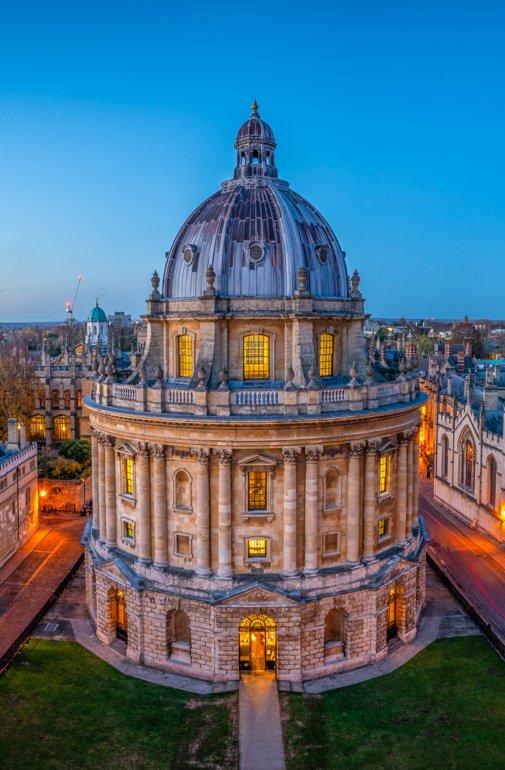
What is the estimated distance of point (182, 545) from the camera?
1406 inches

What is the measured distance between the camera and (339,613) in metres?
36.4

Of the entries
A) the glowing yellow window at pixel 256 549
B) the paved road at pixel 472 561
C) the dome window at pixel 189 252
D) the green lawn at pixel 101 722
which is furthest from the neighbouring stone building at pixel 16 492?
the paved road at pixel 472 561

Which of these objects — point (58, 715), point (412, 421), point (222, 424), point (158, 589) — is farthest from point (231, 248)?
point (58, 715)

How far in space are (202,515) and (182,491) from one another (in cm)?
Result: 208

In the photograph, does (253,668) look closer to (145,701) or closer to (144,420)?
(145,701)

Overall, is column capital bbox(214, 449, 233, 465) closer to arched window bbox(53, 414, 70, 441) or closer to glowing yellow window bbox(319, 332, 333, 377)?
glowing yellow window bbox(319, 332, 333, 377)

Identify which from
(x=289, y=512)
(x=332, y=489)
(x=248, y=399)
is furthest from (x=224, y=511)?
(x=332, y=489)

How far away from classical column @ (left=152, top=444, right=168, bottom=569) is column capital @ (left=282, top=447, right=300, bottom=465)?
7.05m

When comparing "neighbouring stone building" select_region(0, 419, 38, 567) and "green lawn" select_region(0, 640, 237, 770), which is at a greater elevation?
"neighbouring stone building" select_region(0, 419, 38, 567)

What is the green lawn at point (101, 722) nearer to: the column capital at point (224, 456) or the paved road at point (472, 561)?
Answer: the column capital at point (224, 456)

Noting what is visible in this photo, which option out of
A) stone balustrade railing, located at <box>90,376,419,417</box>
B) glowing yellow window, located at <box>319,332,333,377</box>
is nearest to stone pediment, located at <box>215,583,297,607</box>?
stone balustrade railing, located at <box>90,376,419,417</box>

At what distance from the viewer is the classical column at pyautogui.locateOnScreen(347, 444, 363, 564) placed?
35.3 meters

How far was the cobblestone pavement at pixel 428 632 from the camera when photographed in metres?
34.8

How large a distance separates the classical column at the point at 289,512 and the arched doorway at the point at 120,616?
37.2 ft
